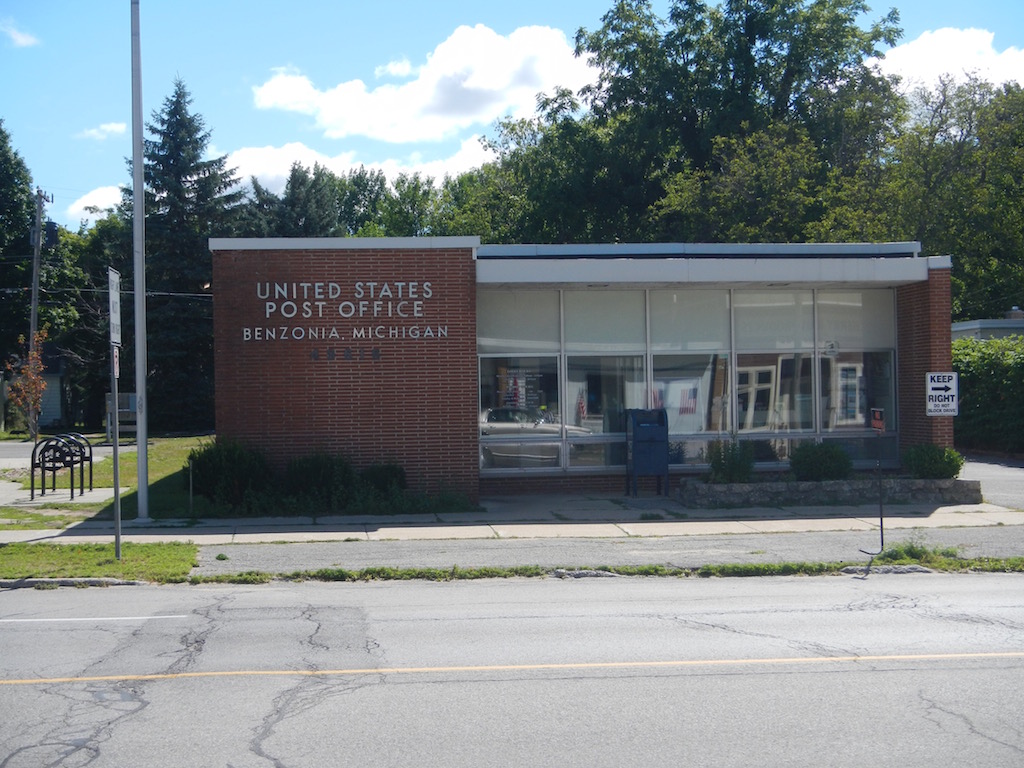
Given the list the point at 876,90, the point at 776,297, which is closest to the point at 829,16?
the point at 876,90

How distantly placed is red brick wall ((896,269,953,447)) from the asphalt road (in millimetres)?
9122

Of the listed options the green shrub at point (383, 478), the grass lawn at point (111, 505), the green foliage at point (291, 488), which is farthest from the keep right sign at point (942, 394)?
the grass lawn at point (111, 505)

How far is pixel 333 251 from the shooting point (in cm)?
1750

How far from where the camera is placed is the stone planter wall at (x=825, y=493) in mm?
17562

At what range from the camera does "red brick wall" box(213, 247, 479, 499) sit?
1748cm

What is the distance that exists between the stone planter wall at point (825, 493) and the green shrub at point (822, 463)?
42 cm

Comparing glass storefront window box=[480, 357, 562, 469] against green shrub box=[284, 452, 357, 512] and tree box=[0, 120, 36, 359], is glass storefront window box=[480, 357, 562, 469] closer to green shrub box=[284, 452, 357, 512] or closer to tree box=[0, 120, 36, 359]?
green shrub box=[284, 452, 357, 512]

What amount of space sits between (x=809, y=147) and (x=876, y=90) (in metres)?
9.15

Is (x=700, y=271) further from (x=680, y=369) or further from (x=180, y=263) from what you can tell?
(x=180, y=263)

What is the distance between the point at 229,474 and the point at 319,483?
59.8 inches

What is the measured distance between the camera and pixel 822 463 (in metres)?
18.2

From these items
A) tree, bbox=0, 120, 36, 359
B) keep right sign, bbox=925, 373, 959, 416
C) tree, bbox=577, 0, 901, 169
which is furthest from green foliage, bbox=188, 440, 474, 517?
tree, bbox=0, 120, 36, 359

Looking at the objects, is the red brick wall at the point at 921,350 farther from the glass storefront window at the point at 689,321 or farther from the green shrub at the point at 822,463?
the glass storefront window at the point at 689,321

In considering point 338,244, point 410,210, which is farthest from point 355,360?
point 410,210
